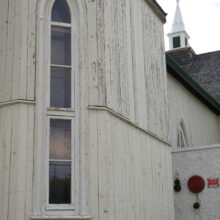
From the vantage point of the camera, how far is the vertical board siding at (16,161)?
8977mm

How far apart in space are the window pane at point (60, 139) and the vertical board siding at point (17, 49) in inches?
28.6

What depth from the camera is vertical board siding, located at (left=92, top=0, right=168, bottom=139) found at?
10.5 m

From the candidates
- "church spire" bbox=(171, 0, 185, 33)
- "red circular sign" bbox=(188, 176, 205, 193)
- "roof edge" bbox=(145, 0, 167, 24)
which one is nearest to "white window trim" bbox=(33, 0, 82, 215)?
"roof edge" bbox=(145, 0, 167, 24)

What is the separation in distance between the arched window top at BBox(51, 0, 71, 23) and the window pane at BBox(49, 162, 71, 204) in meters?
2.98

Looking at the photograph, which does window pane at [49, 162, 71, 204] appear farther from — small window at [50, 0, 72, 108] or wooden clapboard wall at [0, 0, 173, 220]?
small window at [50, 0, 72, 108]

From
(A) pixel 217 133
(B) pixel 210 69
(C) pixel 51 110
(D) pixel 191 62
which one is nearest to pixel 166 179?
(C) pixel 51 110

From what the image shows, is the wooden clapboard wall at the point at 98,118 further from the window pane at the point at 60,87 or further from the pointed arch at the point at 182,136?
the pointed arch at the point at 182,136

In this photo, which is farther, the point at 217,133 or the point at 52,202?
the point at 217,133

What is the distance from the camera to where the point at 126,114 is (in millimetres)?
10961

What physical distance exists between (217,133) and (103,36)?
13.9 meters

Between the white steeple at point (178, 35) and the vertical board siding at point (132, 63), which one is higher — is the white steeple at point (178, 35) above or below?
above

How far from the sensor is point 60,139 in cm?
966

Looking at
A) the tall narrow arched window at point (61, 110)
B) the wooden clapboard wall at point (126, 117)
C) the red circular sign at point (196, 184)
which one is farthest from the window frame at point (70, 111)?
the red circular sign at point (196, 184)

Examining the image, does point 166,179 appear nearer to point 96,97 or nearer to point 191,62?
point 96,97
